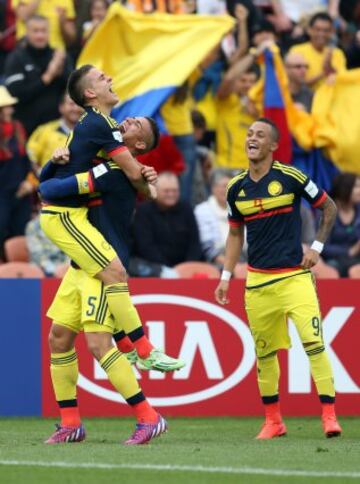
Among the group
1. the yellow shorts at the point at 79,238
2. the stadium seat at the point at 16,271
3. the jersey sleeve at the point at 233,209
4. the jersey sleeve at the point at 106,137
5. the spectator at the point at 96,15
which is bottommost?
the stadium seat at the point at 16,271

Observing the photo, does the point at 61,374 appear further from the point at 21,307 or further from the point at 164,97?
the point at 164,97

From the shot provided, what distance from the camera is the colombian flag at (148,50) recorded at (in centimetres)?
1562

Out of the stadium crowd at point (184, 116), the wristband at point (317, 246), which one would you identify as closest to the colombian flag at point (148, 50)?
the stadium crowd at point (184, 116)

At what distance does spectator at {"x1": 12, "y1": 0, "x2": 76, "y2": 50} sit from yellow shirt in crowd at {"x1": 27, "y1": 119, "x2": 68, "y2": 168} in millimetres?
1643

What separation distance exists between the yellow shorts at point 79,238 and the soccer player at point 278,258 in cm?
136

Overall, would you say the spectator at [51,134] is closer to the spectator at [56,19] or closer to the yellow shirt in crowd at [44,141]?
the yellow shirt in crowd at [44,141]

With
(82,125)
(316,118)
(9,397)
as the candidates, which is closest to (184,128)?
(316,118)

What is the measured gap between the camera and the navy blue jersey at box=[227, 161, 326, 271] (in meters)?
10.5

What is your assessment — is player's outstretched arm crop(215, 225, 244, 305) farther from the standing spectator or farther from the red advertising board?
the standing spectator

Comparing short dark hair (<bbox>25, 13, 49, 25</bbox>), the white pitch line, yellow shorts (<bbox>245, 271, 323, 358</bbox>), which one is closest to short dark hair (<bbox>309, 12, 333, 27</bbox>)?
short dark hair (<bbox>25, 13, 49, 25</bbox>)

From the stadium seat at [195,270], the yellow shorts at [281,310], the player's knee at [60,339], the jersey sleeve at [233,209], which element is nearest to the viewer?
the player's knee at [60,339]

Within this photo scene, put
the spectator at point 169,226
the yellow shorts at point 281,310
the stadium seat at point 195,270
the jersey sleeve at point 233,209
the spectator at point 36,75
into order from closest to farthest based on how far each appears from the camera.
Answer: the yellow shorts at point 281,310 → the jersey sleeve at point 233,209 → the stadium seat at point 195,270 → the spectator at point 169,226 → the spectator at point 36,75

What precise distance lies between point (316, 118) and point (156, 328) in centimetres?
401

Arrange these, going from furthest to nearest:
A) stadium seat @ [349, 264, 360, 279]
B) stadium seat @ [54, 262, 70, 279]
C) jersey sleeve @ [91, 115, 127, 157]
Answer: stadium seat @ [349, 264, 360, 279]
stadium seat @ [54, 262, 70, 279]
jersey sleeve @ [91, 115, 127, 157]
